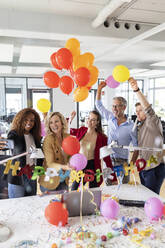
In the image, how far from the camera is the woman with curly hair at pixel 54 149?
1.84m

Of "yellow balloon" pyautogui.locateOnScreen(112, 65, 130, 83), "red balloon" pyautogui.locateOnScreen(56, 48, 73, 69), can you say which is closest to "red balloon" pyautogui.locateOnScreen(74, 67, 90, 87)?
"red balloon" pyautogui.locateOnScreen(56, 48, 73, 69)

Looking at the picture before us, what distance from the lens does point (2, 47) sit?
4402 mm

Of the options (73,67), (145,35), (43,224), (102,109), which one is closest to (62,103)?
(145,35)

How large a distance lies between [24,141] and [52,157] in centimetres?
32

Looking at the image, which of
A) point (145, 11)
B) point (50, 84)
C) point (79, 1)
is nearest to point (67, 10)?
point (79, 1)

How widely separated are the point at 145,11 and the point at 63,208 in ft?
8.90

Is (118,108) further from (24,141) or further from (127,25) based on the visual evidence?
(127,25)

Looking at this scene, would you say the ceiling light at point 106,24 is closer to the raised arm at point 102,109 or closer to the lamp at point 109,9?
the lamp at point 109,9

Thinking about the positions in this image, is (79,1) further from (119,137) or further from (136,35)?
(119,137)

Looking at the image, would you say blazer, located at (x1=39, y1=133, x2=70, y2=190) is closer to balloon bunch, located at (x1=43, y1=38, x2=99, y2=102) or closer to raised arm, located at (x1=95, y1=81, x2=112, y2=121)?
balloon bunch, located at (x1=43, y1=38, x2=99, y2=102)

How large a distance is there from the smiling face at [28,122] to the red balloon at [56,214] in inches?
35.8

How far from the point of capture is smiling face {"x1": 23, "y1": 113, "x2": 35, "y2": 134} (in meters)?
2.00

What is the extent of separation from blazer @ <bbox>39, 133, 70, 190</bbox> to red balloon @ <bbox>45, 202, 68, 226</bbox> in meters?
0.54

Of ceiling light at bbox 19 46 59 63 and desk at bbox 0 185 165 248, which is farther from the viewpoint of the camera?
ceiling light at bbox 19 46 59 63
